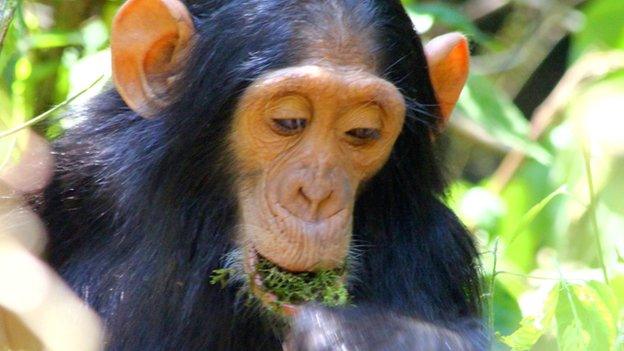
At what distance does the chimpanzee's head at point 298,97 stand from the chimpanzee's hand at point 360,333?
1.03 feet

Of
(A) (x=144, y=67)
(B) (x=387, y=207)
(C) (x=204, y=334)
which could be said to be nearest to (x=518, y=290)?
(B) (x=387, y=207)

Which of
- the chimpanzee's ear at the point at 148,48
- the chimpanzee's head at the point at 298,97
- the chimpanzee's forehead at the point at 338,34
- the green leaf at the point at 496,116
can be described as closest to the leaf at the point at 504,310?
the green leaf at the point at 496,116

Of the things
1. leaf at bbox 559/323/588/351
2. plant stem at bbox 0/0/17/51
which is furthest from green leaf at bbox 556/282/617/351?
plant stem at bbox 0/0/17/51

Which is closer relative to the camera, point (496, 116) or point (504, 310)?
point (504, 310)

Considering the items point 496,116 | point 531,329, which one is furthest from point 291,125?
point 496,116

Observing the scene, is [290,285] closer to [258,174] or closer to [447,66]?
[258,174]

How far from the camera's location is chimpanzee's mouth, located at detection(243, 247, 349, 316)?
5.48 meters

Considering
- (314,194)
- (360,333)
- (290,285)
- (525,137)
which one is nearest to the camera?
(360,333)

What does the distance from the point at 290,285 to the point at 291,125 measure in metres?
0.74

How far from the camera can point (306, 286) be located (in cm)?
548

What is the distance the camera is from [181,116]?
5.86 metres

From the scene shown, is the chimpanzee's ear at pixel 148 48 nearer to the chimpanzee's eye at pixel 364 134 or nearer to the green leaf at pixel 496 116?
the chimpanzee's eye at pixel 364 134

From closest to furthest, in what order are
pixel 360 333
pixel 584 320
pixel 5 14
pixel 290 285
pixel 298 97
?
pixel 360 333 < pixel 584 320 < pixel 290 285 < pixel 298 97 < pixel 5 14

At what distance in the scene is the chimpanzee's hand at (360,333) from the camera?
5.02 meters
